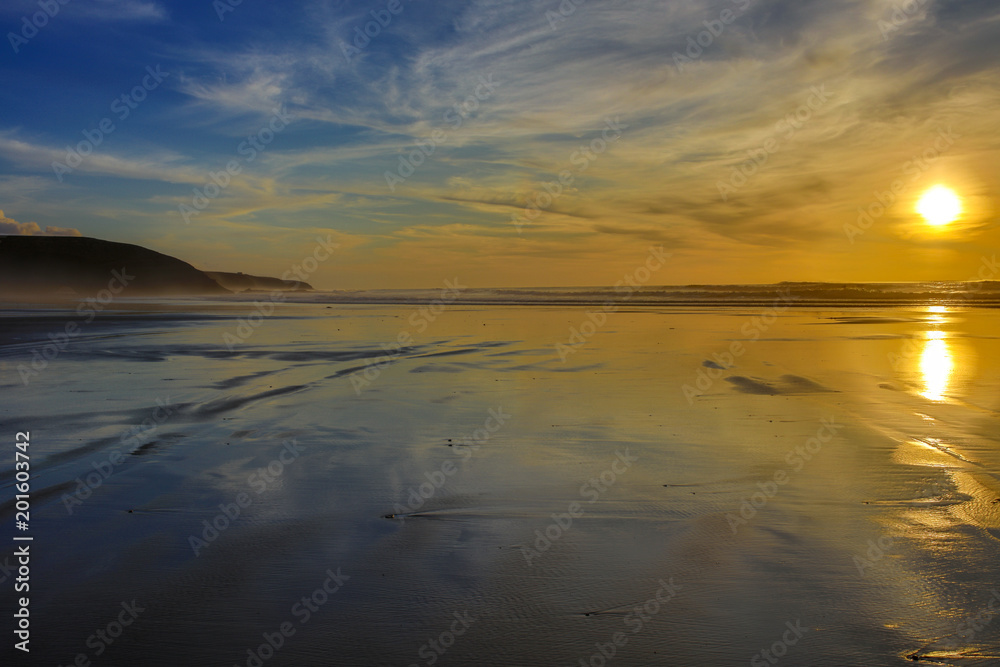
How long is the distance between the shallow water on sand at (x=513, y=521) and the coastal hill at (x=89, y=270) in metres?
81.0

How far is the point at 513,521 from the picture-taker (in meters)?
4.42

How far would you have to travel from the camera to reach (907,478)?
534 centimetres

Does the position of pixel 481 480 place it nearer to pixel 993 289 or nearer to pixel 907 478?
pixel 907 478

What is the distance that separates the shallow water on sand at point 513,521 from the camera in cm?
304

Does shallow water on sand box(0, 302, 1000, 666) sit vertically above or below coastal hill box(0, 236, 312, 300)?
below

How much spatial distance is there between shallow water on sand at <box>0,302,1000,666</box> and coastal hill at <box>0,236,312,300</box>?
266ft

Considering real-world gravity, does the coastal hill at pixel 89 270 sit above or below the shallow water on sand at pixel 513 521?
above

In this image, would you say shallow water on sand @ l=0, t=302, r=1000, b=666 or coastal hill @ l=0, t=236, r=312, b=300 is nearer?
shallow water on sand @ l=0, t=302, r=1000, b=666

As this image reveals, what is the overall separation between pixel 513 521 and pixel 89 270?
9925 centimetres

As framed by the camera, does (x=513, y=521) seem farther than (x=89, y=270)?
No

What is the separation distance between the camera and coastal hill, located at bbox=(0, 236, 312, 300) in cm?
8138

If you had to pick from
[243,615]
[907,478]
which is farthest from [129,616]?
[907,478]

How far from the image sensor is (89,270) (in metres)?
87.4

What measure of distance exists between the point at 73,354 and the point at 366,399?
8.51 meters
